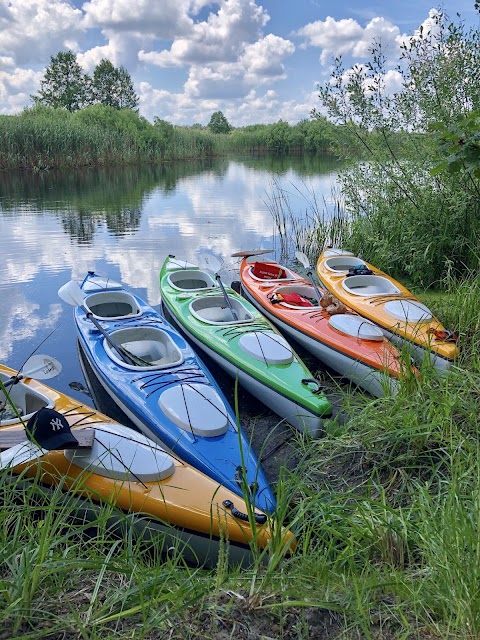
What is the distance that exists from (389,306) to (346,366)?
3.00 ft

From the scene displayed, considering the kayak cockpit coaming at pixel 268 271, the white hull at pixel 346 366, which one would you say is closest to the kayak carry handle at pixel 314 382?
the white hull at pixel 346 366

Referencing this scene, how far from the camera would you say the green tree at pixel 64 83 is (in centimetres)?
4572

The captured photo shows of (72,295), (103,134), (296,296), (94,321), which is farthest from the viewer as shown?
(103,134)

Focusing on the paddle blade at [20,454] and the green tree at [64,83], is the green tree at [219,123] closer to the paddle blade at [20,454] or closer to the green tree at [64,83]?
the green tree at [64,83]

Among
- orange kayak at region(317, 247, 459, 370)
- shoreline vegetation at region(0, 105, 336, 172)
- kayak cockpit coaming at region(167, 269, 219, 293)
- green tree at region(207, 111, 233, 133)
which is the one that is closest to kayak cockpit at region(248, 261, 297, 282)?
orange kayak at region(317, 247, 459, 370)

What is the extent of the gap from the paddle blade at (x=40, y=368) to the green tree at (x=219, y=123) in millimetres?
59906

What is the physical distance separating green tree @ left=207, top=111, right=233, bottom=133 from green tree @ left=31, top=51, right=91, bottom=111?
16851mm

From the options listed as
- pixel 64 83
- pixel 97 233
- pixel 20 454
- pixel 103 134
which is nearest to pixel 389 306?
pixel 20 454

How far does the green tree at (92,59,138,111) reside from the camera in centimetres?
4753

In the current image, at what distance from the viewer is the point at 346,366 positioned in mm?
4613

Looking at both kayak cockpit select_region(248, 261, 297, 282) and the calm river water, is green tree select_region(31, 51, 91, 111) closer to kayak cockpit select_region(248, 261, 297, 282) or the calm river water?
the calm river water

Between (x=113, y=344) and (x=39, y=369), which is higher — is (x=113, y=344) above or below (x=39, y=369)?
below

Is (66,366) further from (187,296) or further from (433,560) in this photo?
(433,560)

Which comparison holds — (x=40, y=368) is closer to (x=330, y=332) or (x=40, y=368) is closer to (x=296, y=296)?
(x=330, y=332)
